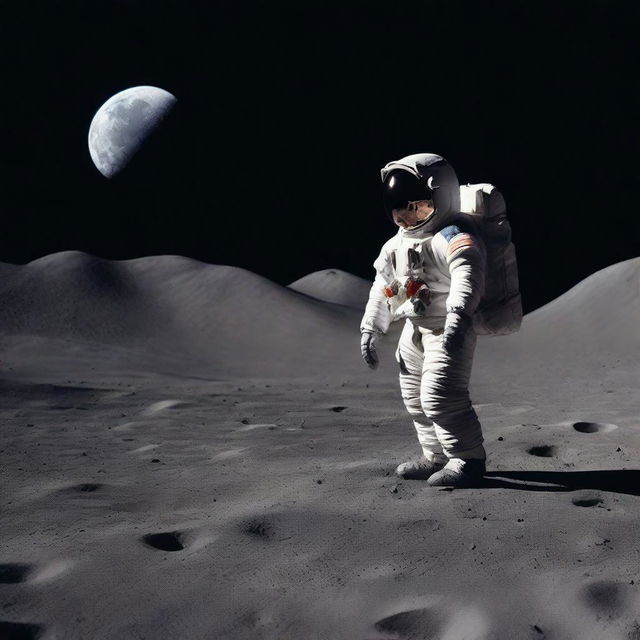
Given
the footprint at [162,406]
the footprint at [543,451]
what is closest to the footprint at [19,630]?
the footprint at [543,451]

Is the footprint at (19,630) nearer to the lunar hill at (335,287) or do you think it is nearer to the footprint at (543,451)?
the footprint at (543,451)

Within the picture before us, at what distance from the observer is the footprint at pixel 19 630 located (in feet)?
6.55

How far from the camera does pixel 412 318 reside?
3.21 meters

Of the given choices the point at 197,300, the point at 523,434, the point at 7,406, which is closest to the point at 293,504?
the point at 523,434

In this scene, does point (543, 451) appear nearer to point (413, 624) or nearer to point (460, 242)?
point (460, 242)

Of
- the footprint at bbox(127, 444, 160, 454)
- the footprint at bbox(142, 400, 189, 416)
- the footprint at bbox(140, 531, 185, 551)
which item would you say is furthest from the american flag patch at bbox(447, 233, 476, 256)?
the footprint at bbox(142, 400, 189, 416)

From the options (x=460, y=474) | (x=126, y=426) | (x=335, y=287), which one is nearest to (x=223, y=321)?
(x=335, y=287)

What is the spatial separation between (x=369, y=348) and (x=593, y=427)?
1561 mm

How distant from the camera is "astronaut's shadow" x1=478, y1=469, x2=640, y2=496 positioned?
307 cm

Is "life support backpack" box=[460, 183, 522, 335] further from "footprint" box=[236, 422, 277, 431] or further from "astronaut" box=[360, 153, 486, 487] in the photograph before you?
"footprint" box=[236, 422, 277, 431]

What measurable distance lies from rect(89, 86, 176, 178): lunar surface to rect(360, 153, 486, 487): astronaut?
6203 millimetres

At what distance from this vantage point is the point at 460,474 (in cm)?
308

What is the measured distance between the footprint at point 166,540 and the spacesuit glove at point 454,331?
3.68ft

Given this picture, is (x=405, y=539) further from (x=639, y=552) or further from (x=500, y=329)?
(x=500, y=329)
